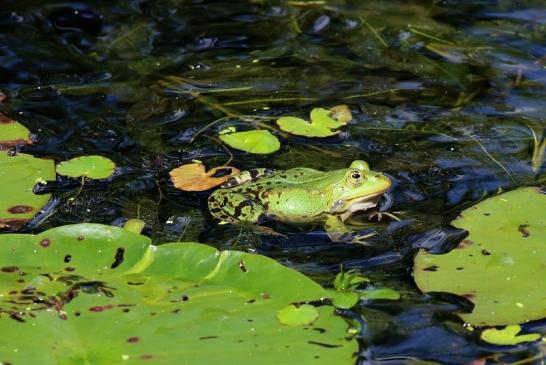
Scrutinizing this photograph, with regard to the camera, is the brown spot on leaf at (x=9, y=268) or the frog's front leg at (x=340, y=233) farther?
the frog's front leg at (x=340, y=233)

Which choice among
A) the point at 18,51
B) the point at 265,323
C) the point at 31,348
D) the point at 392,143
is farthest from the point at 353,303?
the point at 18,51

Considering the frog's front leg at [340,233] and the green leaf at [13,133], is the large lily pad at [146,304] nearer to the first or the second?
the frog's front leg at [340,233]

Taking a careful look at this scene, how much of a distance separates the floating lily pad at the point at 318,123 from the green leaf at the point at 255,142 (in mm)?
132

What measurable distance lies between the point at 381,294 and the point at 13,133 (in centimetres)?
214

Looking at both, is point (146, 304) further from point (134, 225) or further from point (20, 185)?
point (20, 185)

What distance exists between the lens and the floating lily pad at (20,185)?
3604mm

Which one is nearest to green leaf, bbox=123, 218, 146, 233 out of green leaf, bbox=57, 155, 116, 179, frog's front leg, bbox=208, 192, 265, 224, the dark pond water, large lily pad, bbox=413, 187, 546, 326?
the dark pond water

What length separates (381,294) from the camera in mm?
3188

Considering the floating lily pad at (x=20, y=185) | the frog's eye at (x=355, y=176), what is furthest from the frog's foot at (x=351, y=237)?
the floating lily pad at (x=20, y=185)

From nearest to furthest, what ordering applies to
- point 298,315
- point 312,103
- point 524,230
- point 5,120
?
1. point 298,315
2. point 524,230
3. point 5,120
4. point 312,103

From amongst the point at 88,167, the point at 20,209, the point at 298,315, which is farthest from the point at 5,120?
the point at 298,315

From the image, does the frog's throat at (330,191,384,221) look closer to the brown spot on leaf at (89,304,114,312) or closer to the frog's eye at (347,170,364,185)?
the frog's eye at (347,170,364,185)

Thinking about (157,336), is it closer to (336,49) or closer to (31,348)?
(31,348)

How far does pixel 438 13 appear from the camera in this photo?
237 inches
